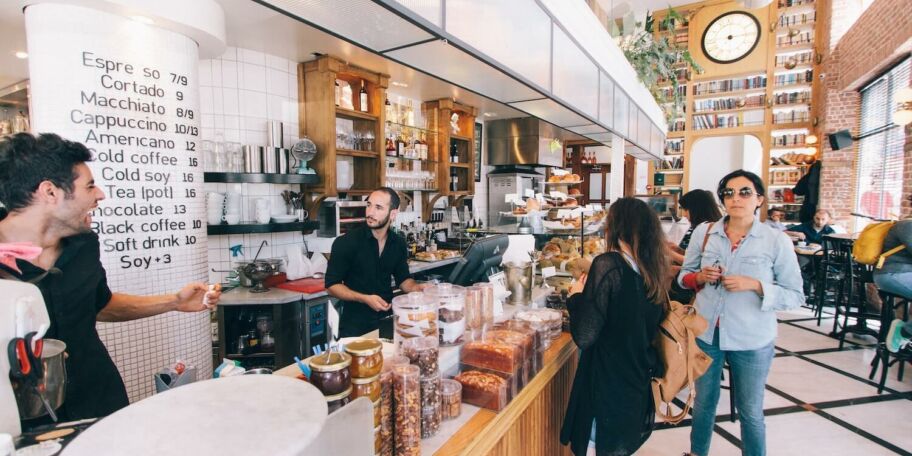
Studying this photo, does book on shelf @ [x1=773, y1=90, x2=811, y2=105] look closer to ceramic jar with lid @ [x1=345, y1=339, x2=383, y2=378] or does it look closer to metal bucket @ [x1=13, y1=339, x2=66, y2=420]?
ceramic jar with lid @ [x1=345, y1=339, x2=383, y2=378]

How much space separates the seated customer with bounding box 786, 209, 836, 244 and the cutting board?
7689mm

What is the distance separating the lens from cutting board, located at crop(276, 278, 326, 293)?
3.54 meters

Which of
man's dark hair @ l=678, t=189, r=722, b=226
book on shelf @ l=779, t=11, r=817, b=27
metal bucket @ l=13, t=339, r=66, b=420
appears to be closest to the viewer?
metal bucket @ l=13, t=339, r=66, b=420

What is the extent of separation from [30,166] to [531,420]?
210 cm

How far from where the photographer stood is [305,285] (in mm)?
3633

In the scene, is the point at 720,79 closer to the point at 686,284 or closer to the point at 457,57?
the point at 686,284

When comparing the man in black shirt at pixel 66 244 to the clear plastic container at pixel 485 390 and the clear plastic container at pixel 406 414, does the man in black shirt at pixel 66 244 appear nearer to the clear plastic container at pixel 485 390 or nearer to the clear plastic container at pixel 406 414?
the clear plastic container at pixel 406 414

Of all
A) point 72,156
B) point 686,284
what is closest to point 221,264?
point 72,156

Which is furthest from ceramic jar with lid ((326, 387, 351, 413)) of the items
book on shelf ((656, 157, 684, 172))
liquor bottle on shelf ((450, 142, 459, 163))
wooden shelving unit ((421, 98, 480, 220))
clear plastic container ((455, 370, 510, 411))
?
book on shelf ((656, 157, 684, 172))

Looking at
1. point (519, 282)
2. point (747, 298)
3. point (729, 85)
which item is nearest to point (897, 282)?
point (747, 298)

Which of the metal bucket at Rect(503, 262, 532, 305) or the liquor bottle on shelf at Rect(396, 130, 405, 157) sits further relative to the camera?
the liquor bottle on shelf at Rect(396, 130, 405, 157)

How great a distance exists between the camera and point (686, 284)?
265cm

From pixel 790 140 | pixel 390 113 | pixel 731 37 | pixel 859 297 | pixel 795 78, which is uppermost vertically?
pixel 731 37

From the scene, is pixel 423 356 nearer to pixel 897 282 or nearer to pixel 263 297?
Result: pixel 263 297
